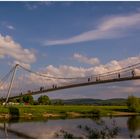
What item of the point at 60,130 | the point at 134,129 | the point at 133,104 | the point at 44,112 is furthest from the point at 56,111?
the point at 60,130

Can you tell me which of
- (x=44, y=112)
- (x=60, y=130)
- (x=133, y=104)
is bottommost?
(x=60, y=130)

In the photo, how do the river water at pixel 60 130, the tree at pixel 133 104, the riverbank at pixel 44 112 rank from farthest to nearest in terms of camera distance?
the tree at pixel 133 104, the riverbank at pixel 44 112, the river water at pixel 60 130

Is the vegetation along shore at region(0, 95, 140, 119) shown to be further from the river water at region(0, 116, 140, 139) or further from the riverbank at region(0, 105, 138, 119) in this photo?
the river water at region(0, 116, 140, 139)

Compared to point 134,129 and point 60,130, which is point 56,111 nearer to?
point 134,129

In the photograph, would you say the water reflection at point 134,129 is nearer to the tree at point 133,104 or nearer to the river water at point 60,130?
the river water at point 60,130

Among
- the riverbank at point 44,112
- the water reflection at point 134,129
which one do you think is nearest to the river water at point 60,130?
the water reflection at point 134,129

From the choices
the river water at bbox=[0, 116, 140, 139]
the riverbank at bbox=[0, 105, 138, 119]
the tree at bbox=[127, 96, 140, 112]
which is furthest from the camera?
the tree at bbox=[127, 96, 140, 112]

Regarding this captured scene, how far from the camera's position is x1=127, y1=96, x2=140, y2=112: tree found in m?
41.6

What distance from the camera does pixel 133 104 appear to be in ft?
138

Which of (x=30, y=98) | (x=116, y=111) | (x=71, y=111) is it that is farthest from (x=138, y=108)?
(x=30, y=98)

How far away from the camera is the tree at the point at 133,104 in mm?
41594

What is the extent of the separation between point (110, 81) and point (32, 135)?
37.9 feet

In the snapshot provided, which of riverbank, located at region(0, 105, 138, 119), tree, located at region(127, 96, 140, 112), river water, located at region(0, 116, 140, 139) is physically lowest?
river water, located at region(0, 116, 140, 139)

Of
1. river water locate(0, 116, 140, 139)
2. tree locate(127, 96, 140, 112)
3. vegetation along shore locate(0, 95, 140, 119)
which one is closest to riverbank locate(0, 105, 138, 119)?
vegetation along shore locate(0, 95, 140, 119)
